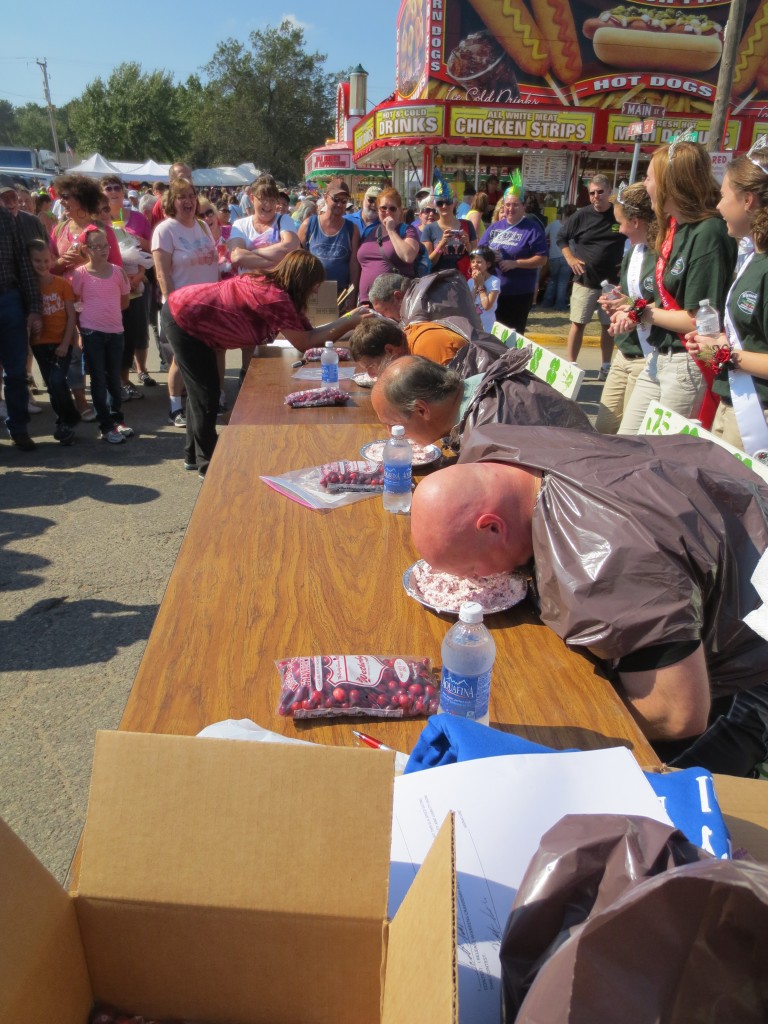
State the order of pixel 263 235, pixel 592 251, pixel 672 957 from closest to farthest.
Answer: pixel 672 957, pixel 263 235, pixel 592 251

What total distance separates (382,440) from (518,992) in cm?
228

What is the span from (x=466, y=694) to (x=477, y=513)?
42 cm

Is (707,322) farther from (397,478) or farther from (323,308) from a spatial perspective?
(323,308)

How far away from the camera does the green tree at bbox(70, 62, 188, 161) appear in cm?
4531

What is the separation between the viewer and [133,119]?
148 feet

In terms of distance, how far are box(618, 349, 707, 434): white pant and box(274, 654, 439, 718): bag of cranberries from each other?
2399mm

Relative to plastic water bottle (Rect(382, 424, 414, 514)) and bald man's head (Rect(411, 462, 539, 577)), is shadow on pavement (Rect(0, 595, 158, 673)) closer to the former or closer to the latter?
plastic water bottle (Rect(382, 424, 414, 514))

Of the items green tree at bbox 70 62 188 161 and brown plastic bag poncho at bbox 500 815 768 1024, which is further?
green tree at bbox 70 62 188 161

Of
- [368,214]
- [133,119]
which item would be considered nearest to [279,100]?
[133,119]

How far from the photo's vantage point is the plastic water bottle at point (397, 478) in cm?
218

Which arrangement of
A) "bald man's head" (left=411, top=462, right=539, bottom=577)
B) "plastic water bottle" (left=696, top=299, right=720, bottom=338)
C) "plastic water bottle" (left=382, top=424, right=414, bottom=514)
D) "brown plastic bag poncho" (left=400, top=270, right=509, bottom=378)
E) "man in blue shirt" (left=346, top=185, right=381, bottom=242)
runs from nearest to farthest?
"bald man's head" (left=411, top=462, right=539, bottom=577) → "plastic water bottle" (left=382, top=424, right=414, bottom=514) → "plastic water bottle" (left=696, top=299, right=720, bottom=338) → "brown plastic bag poncho" (left=400, top=270, right=509, bottom=378) → "man in blue shirt" (left=346, top=185, right=381, bottom=242)

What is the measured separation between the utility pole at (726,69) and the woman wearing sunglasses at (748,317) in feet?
19.6

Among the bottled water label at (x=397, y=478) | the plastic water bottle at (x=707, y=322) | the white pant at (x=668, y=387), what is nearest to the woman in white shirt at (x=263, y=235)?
the white pant at (x=668, y=387)

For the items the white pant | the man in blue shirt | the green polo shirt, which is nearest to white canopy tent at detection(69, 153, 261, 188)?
the man in blue shirt
